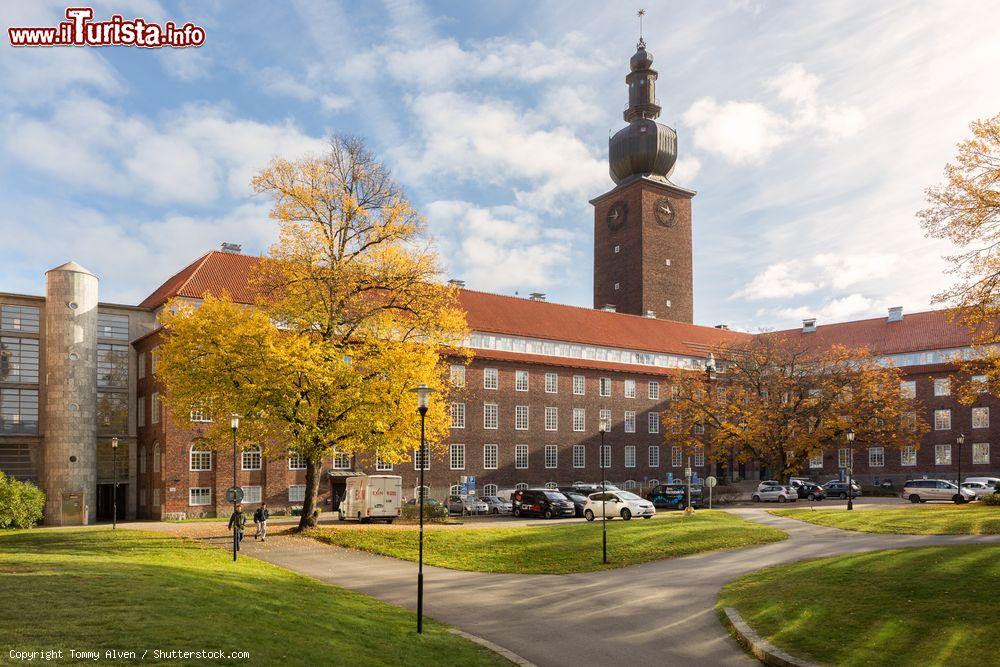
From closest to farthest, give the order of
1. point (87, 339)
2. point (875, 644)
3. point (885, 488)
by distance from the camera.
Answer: point (875, 644) → point (87, 339) → point (885, 488)

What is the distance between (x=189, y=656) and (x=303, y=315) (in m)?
23.9

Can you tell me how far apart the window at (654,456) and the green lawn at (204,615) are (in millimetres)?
53632

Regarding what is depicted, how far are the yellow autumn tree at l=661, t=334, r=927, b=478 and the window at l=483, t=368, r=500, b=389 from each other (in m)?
14.0

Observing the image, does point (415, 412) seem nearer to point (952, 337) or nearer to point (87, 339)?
point (87, 339)

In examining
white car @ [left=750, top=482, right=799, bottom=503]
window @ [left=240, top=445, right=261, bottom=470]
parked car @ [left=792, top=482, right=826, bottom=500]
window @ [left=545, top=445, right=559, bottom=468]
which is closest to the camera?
window @ [left=240, top=445, right=261, bottom=470]

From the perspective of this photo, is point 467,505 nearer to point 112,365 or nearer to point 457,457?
point 457,457

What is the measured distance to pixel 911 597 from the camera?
1625 cm

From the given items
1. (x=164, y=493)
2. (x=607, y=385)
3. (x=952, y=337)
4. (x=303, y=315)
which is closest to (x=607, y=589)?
(x=303, y=315)

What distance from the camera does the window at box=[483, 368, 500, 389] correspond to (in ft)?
203

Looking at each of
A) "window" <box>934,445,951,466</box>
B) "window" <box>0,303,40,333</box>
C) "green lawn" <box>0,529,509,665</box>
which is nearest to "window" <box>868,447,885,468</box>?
"window" <box>934,445,951,466</box>

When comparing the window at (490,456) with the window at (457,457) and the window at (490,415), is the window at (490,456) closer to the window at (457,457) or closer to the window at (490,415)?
the window at (490,415)

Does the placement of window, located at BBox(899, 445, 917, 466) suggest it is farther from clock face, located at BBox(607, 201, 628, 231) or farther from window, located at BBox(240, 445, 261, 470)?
window, located at BBox(240, 445, 261, 470)

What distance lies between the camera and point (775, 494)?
177ft

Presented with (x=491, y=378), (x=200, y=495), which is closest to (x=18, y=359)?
(x=200, y=495)
